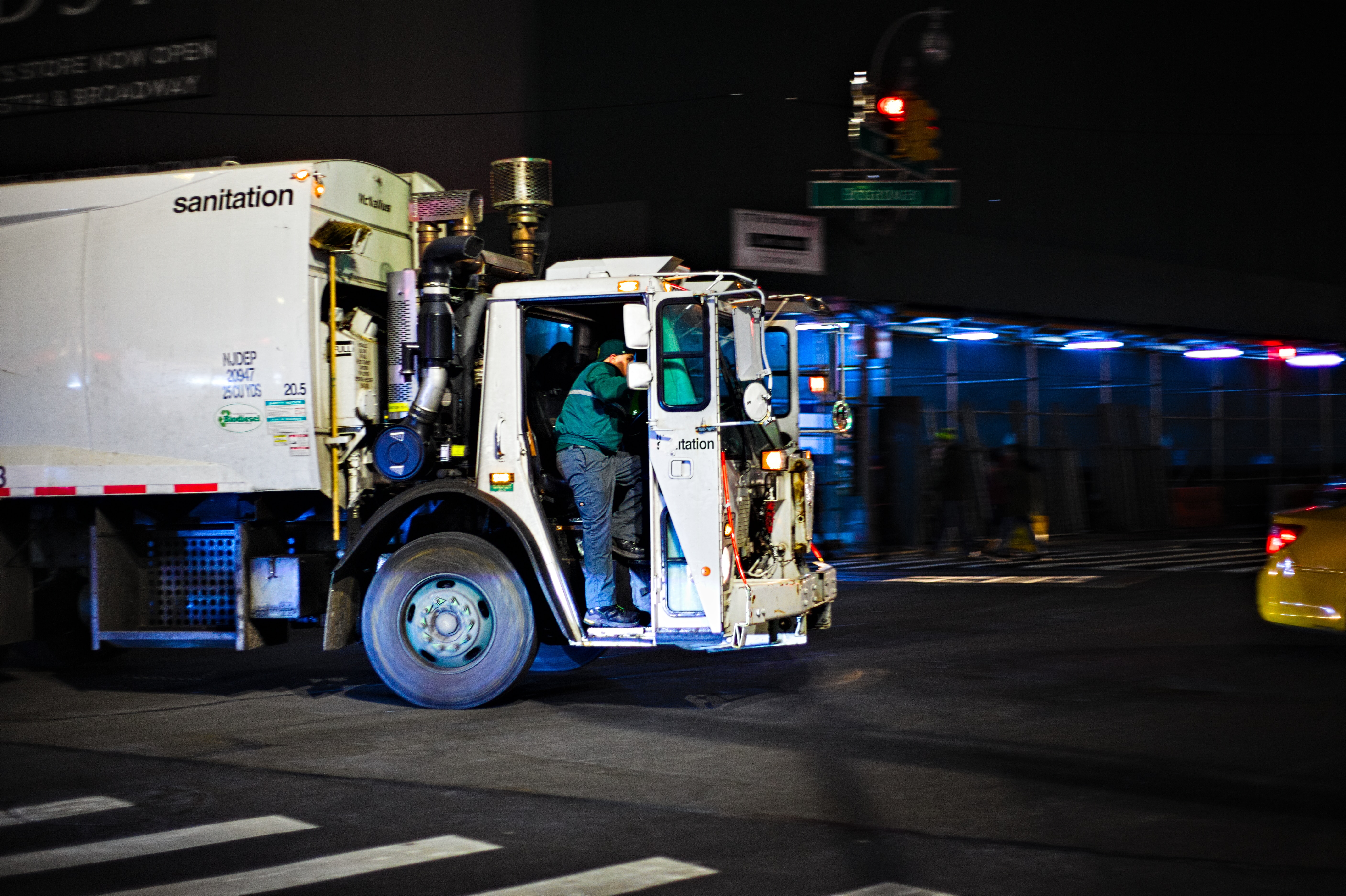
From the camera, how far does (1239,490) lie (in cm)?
3180

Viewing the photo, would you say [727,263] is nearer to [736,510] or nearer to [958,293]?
[958,293]

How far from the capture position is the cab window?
8.45 meters

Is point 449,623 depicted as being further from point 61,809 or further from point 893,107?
point 893,107

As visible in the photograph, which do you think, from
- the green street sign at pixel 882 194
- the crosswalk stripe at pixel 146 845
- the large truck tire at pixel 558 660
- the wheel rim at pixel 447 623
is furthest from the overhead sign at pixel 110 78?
the crosswalk stripe at pixel 146 845

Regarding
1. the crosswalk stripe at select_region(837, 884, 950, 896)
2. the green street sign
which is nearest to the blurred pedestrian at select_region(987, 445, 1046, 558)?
the green street sign

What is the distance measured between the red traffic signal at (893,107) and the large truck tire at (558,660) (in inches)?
490

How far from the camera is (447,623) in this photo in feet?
29.0

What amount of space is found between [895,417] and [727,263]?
433 centimetres

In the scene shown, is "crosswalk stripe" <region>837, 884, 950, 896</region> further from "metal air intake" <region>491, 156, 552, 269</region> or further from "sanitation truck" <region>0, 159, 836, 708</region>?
"metal air intake" <region>491, 156, 552, 269</region>

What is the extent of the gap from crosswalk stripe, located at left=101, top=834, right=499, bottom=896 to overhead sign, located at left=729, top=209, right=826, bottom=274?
625 inches

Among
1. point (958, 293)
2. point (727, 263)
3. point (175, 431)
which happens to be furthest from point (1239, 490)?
point (175, 431)

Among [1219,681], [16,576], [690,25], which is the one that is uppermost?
[690,25]

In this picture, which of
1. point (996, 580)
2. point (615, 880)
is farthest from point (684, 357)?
point (996, 580)

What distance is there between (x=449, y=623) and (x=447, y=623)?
0.05 feet
